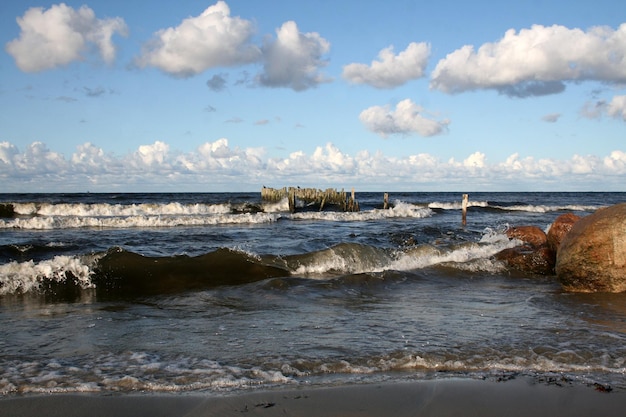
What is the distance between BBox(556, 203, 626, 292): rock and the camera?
954 centimetres

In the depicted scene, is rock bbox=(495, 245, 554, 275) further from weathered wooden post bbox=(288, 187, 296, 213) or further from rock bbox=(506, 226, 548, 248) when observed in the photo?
weathered wooden post bbox=(288, 187, 296, 213)

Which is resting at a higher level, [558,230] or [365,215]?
[558,230]

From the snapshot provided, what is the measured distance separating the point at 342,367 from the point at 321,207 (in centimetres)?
3373

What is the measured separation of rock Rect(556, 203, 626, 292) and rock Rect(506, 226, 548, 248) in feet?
16.4

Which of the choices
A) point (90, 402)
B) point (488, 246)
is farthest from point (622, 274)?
point (90, 402)

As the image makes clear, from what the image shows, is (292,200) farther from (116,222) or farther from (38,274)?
(38,274)

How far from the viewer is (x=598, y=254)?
973 cm

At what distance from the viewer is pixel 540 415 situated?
421cm

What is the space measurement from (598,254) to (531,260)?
3.18m

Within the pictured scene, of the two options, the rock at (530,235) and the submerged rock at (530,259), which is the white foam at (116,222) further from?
the submerged rock at (530,259)

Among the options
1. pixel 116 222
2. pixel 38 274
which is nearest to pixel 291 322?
pixel 38 274

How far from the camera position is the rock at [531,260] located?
12617mm

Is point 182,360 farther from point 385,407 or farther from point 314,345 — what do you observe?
point 385,407

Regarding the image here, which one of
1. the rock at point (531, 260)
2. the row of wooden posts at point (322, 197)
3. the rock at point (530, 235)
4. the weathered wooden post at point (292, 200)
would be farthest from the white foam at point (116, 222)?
the rock at point (531, 260)
